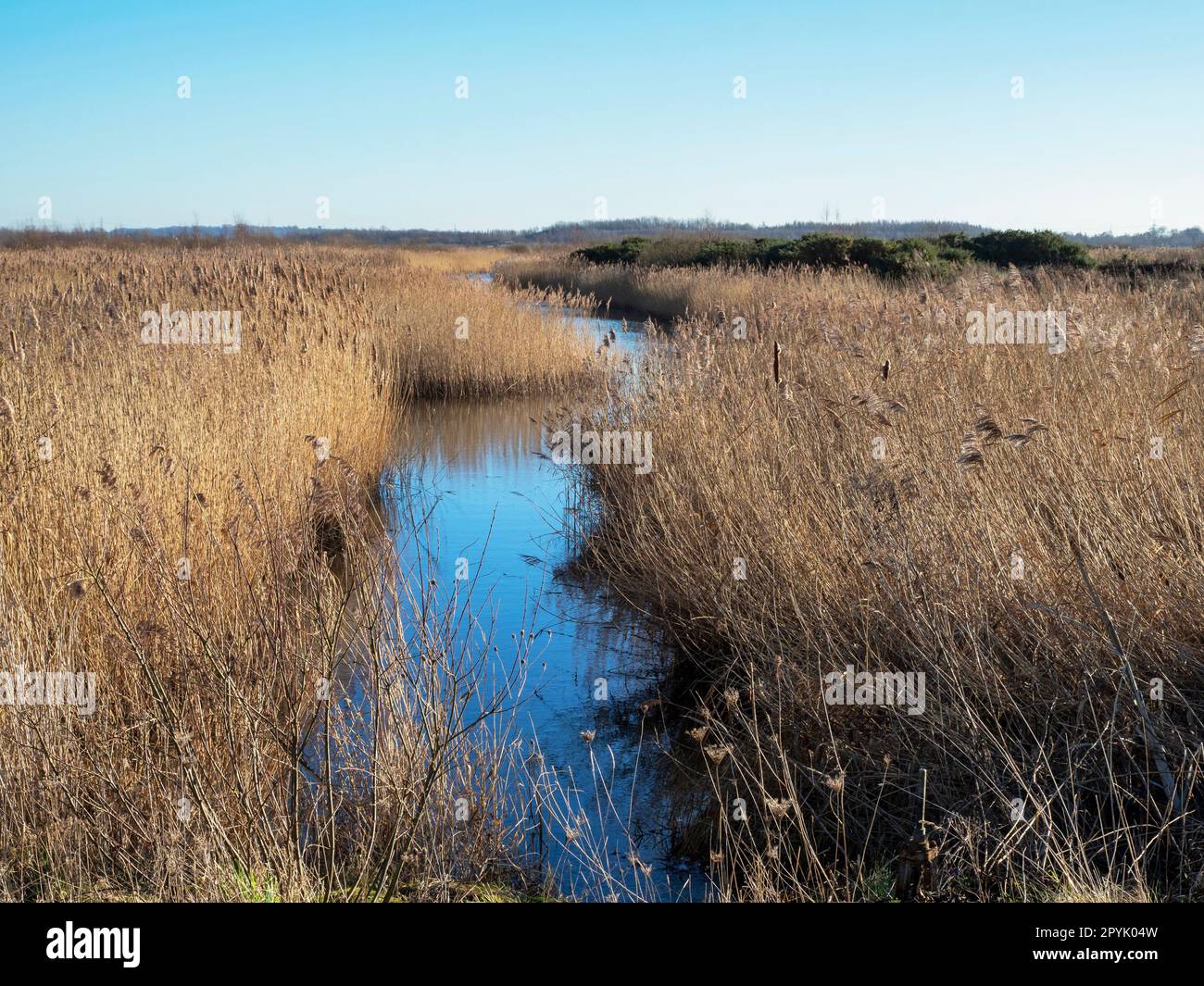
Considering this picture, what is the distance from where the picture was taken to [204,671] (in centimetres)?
354

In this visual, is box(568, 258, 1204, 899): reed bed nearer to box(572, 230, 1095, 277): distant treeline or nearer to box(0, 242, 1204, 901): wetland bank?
box(0, 242, 1204, 901): wetland bank

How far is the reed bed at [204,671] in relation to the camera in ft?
9.82

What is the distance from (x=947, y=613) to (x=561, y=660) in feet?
8.06

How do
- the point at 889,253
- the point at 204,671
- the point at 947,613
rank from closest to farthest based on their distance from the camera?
the point at 204,671 → the point at 947,613 → the point at 889,253

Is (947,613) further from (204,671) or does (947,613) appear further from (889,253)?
(889,253)

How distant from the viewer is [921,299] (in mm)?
9969

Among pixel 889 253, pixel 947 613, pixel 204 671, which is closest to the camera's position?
pixel 204 671

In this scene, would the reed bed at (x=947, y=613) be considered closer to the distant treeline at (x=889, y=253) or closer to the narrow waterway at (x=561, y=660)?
the narrow waterway at (x=561, y=660)

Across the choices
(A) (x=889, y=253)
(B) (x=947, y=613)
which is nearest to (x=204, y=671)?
(B) (x=947, y=613)

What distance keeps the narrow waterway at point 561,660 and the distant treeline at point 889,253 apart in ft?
43.7

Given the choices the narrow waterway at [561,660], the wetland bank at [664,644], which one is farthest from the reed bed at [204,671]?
the narrow waterway at [561,660]

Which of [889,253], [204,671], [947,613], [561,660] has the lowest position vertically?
[561,660]
